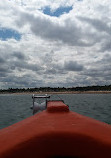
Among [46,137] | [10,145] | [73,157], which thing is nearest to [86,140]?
[73,157]

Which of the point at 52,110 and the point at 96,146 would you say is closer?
the point at 96,146

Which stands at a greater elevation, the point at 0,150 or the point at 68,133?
the point at 68,133

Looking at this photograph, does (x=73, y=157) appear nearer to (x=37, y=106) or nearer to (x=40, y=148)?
(x=40, y=148)

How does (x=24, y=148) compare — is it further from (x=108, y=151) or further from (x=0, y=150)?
(x=108, y=151)

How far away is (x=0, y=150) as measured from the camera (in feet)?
6.87

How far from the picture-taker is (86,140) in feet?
6.91

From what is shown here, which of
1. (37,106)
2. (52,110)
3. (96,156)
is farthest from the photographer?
(37,106)

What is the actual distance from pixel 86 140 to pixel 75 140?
0.14 m

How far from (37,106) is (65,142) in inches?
489

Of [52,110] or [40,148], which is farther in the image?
[52,110]

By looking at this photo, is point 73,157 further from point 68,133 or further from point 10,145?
point 10,145

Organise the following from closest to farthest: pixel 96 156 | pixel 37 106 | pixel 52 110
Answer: pixel 96 156 < pixel 52 110 < pixel 37 106

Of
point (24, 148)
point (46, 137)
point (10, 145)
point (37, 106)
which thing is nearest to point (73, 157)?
point (46, 137)

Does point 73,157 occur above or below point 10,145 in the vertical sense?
below
